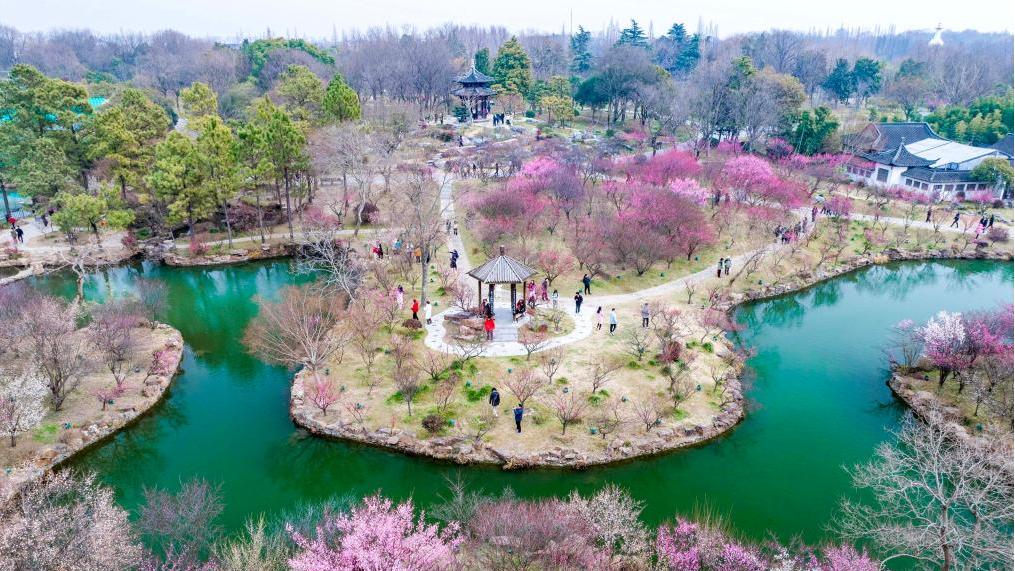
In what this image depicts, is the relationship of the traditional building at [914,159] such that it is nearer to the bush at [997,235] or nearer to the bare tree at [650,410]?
Answer: the bush at [997,235]

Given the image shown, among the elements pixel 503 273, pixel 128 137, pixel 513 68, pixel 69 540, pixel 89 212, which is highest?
pixel 513 68

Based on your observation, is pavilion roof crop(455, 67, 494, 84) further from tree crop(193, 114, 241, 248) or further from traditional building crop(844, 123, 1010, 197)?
traditional building crop(844, 123, 1010, 197)

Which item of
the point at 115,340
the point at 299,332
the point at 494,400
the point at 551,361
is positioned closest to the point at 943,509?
the point at 494,400

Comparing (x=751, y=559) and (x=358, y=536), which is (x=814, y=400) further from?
(x=358, y=536)

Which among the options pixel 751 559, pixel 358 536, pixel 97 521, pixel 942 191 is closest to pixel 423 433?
pixel 358 536

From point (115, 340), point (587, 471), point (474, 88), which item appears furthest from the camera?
point (474, 88)

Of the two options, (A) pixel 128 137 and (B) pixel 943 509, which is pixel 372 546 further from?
(A) pixel 128 137
